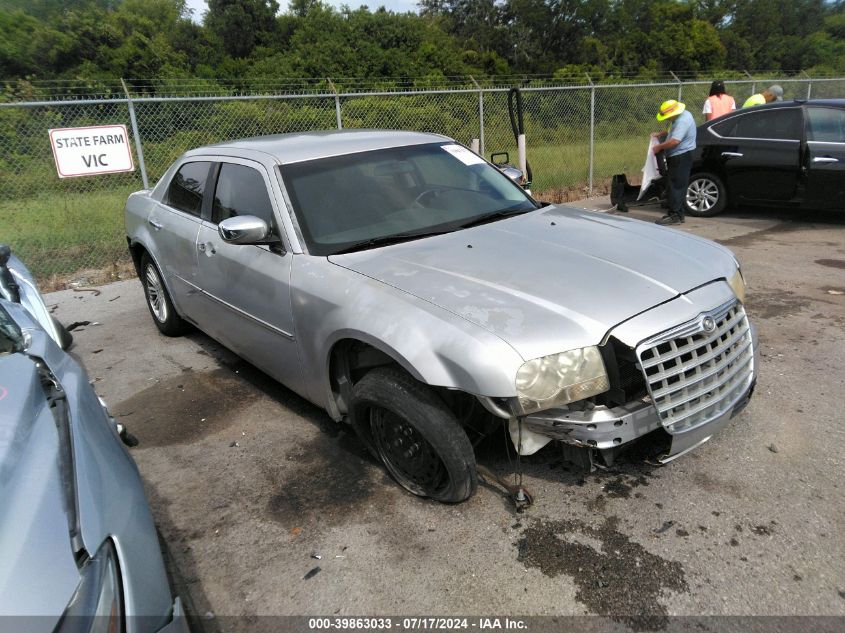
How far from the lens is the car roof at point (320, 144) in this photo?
3.83m

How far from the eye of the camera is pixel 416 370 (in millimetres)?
2611

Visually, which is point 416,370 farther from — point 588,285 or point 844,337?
point 844,337

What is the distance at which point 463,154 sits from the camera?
4371 millimetres

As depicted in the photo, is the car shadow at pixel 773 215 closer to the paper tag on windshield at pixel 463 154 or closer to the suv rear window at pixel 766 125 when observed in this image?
the suv rear window at pixel 766 125

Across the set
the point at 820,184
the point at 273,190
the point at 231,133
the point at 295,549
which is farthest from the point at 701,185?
the point at 295,549

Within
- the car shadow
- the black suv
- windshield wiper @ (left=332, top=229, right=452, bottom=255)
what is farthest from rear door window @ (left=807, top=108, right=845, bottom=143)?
windshield wiper @ (left=332, top=229, right=452, bottom=255)

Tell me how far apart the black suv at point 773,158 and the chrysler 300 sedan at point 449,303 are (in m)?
5.67

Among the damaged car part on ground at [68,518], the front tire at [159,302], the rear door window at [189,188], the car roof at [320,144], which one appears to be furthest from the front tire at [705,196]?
the damaged car part on ground at [68,518]

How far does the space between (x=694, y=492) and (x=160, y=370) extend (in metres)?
3.87

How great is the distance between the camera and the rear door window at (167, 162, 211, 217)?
14.5 feet

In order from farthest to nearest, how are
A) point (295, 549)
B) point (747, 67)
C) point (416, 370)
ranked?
1. point (747, 67)
2. point (295, 549)
3. point (416, 370)

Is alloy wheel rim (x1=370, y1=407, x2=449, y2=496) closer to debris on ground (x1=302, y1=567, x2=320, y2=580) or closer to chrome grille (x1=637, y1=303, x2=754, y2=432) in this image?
debris on ground (x1=302, y1=567, x2=320, y2=580)

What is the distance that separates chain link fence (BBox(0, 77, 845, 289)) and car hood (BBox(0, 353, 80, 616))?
6.29m

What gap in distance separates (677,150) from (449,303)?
6977 mm
